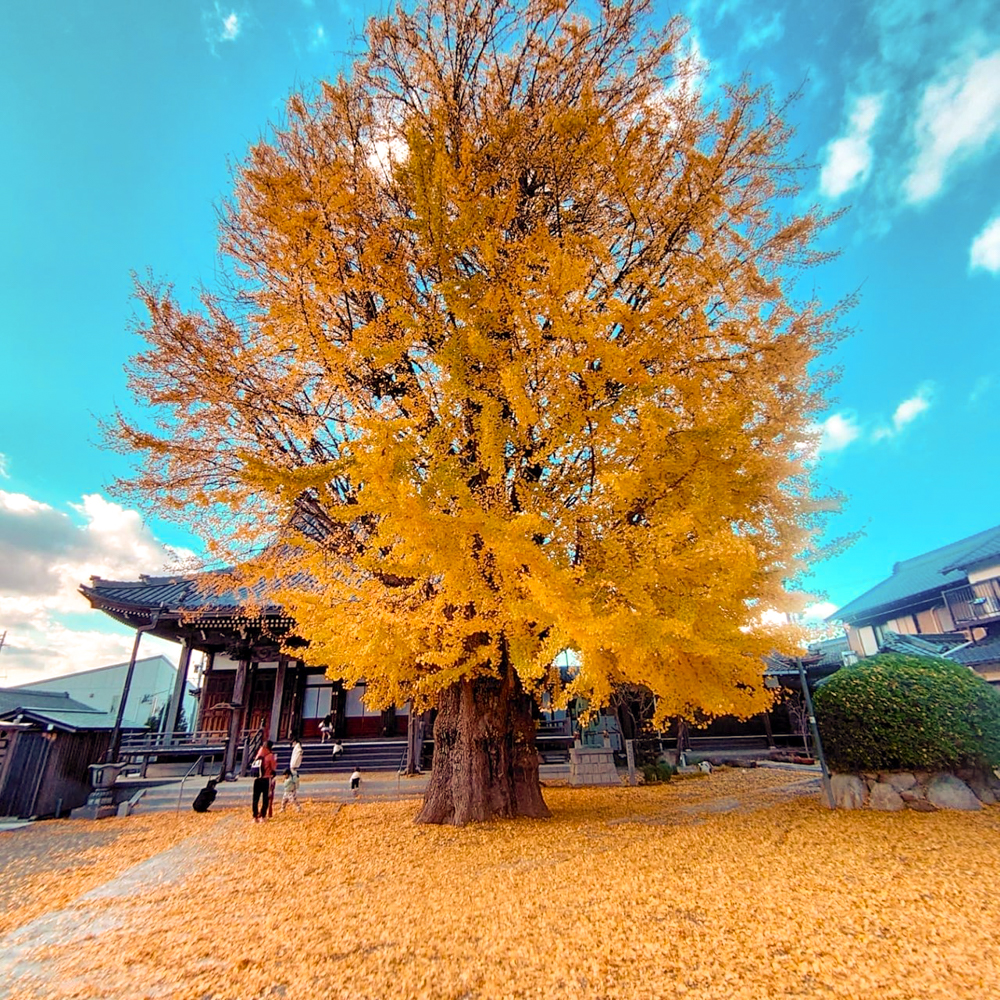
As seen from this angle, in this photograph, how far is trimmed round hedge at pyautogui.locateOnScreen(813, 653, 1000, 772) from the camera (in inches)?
223

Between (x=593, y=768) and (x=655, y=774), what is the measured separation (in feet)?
5.14

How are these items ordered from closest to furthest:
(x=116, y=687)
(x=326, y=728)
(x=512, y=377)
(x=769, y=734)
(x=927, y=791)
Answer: (x=512, y=377) < (x=927, y=791) < (x=326, y=728) < (x=769, y=734) < (x=116, y=687)

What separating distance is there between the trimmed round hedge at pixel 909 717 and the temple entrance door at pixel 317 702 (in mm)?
14096

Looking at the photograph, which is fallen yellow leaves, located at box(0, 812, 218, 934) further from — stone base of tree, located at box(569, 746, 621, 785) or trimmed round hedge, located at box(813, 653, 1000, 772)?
trimmed round hedge, located at box(813, 653, 1000, 772)

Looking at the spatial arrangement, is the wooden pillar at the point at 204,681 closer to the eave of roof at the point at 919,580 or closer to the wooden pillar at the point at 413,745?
the wooden pillar at the point at 413,745

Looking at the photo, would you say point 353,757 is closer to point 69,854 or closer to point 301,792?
point 301,792

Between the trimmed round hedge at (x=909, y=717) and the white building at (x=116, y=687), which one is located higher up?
the white building at (x=116, y=687)

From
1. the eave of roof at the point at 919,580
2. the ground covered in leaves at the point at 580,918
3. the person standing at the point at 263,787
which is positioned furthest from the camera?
the eave of roof at the point at 919,580

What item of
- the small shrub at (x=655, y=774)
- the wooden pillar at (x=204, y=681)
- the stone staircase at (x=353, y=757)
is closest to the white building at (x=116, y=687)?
the wooden pillar at (x=204, y=681)

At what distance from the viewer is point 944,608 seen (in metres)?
20.3

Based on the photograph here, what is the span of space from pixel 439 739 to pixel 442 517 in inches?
174

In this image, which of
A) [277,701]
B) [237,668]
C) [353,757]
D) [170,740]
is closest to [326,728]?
[277,701]

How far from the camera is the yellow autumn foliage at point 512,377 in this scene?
157 inches

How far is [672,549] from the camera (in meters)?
3.78
